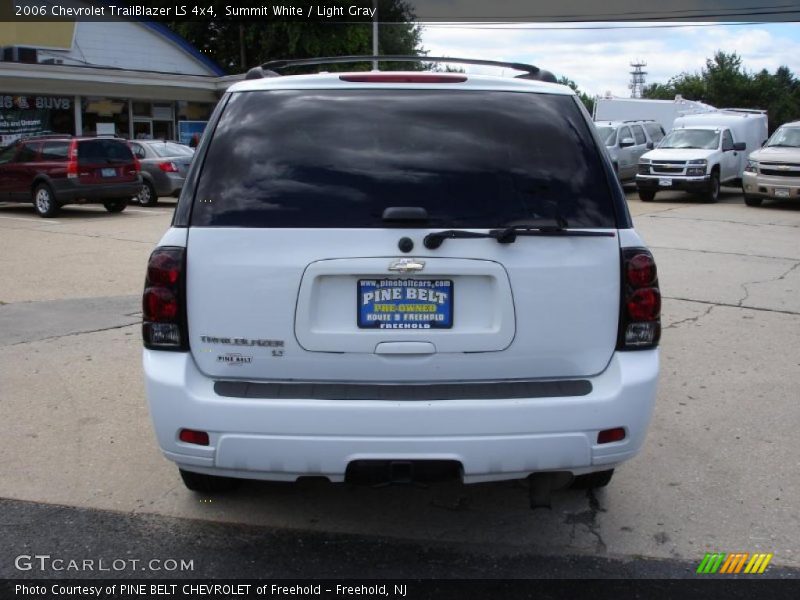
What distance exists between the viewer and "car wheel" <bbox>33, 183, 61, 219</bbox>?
18.0m

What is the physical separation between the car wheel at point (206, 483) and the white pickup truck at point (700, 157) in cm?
1951

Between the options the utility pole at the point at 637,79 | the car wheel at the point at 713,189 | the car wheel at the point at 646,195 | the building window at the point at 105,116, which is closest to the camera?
the car wheel at the point at 713,189

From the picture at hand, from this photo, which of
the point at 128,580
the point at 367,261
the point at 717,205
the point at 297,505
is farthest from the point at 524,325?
the point at 717,205

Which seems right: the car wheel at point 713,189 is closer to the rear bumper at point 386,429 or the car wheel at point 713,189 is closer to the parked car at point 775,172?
the parked car at point 775,172

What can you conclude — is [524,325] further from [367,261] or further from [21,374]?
[21,374]

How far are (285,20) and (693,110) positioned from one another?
831 inches

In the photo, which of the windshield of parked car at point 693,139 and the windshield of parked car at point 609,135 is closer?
the windshield of parked car at point 693,139

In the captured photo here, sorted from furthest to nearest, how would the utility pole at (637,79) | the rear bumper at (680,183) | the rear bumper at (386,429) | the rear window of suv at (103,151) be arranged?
the utility pole at (637,79), the rear bumper at (680,183), the rear window of suv at (103,151), the rear bumper at (386,429)

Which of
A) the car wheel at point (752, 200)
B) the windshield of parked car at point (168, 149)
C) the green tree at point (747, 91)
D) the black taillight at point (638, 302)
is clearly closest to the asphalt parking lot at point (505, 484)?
the black taillight at point (638, 302)

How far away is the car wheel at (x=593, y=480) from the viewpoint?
434 cm

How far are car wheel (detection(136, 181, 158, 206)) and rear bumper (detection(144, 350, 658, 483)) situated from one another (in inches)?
726

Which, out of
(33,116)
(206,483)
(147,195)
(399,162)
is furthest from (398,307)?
(33,116)

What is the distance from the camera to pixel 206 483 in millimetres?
4266

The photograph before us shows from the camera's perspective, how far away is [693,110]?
3048 cm
